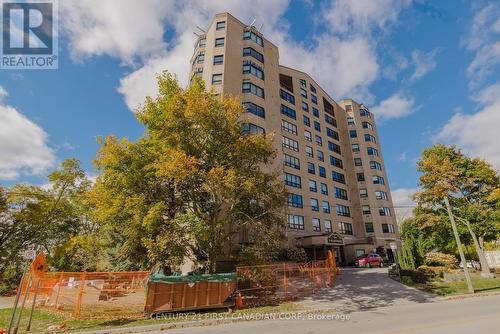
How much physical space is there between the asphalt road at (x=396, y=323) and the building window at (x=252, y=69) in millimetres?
28702


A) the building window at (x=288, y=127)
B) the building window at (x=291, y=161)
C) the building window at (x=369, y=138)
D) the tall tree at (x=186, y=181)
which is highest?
the building window at (x=369, y=138)

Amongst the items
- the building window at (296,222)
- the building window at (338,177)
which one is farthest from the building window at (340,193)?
the building window at (296,222)

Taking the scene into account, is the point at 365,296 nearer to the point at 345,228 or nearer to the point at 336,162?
the point at 345,228

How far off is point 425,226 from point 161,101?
28544mm

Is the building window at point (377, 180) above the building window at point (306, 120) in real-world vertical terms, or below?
below

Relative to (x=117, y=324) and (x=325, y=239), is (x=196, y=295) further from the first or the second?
(x=325, y=239)

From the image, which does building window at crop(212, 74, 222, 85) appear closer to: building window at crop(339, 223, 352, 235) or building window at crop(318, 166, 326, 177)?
building window at crop(318, 166, 326, 177)

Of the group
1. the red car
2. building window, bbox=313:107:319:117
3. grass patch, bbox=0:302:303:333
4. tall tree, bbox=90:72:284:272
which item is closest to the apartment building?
building window, bbox=313:107:319:117

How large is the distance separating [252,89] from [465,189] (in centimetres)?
2511

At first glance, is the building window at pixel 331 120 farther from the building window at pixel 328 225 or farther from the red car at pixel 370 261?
the red car at pixel 370 261

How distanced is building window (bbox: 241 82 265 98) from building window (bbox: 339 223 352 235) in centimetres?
2260

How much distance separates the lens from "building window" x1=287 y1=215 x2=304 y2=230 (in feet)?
109

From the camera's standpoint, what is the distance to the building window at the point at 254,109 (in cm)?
3140

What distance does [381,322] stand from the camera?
406 inches
